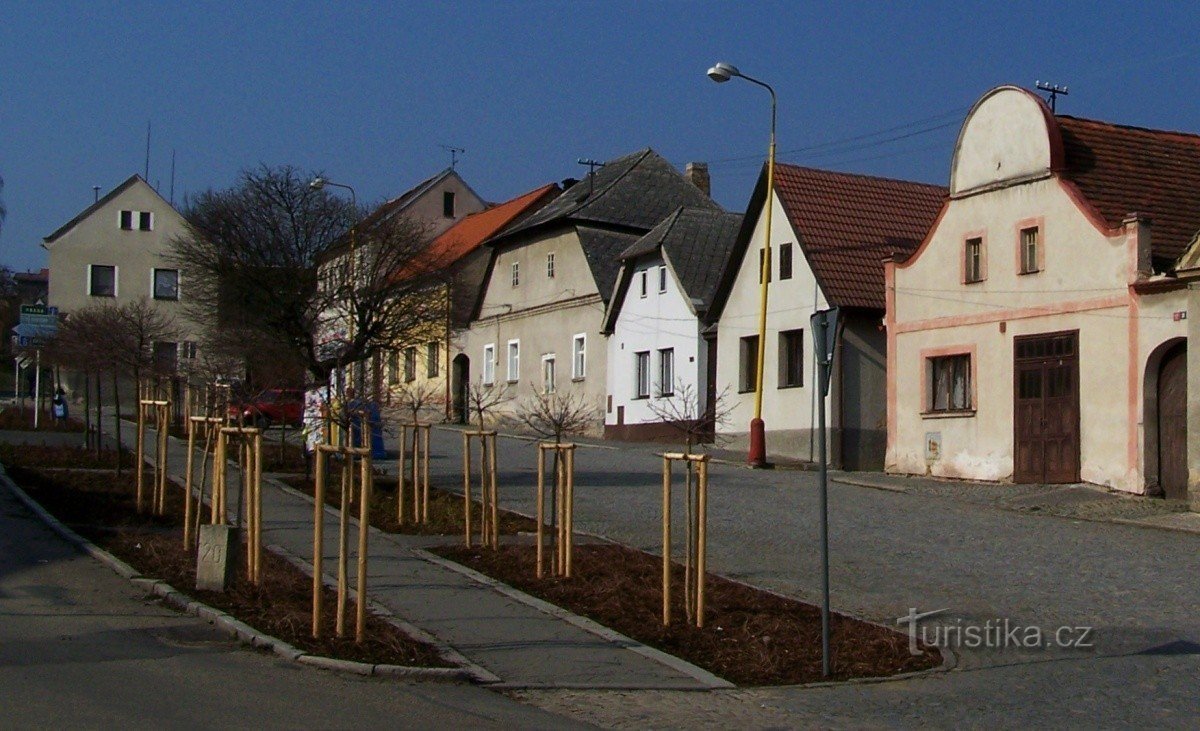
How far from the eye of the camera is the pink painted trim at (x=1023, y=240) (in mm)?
27094

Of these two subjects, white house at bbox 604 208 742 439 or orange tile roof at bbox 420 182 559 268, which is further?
orange tile roof at bbox 420 182 559 268

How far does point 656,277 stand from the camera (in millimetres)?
42500

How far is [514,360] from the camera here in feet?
167

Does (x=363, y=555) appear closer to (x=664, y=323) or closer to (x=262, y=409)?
(x=262, y=409)

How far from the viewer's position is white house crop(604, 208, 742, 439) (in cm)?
4038

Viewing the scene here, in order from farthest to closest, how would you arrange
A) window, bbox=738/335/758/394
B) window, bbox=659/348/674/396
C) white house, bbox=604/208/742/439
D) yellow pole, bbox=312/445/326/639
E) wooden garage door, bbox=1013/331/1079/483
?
window, bbox=659/348/674/396, white house, bbox=604/208/742/439, window, bbox=738/335/758/394, wooden garage door, bbox=1013/331/1079/483, yellow pole, bbox=312/445/326/639

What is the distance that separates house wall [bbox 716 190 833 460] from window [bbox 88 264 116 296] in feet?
117

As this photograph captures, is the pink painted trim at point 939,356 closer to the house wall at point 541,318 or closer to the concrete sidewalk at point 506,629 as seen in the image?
the concrete sidewalk at point 506,629

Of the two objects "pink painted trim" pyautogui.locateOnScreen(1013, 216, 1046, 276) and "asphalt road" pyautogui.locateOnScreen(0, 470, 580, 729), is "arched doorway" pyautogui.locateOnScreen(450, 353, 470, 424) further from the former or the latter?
"asphalt road" pyautogui.locateOnScreen(0, 470, 580, 729)

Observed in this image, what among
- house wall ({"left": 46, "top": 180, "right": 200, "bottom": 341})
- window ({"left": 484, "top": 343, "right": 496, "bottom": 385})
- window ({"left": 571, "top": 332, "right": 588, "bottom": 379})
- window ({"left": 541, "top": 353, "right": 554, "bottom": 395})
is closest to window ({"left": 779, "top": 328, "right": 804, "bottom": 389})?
window ({"left": 571, "top": 332, "right": 588, "bottom": 379})

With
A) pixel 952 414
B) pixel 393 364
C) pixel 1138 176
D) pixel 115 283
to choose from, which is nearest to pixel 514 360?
pixel 115 283

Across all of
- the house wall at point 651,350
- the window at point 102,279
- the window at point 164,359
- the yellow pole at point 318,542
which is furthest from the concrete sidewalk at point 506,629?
the window at point 102,279

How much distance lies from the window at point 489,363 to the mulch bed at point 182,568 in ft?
95.5

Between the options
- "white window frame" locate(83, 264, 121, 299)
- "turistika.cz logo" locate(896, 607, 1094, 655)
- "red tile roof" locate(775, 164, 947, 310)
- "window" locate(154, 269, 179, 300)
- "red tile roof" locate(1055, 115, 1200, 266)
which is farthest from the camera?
"white window frame" locate(83, 264, 121, 299)
